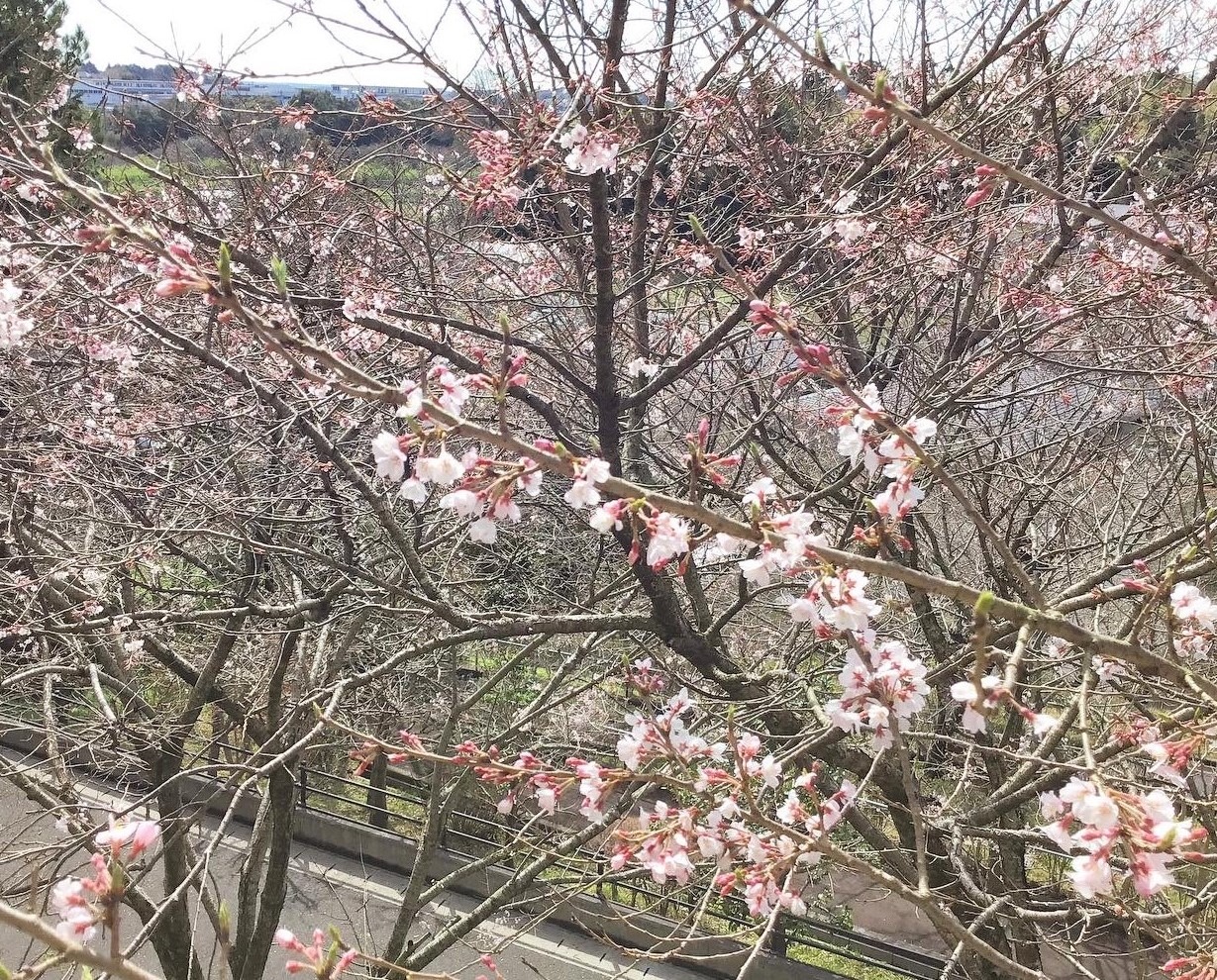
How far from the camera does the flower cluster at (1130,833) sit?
143 cm

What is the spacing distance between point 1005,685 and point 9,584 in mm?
4667

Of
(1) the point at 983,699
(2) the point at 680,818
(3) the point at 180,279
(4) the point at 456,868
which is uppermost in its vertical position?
(3) the point at 180,279

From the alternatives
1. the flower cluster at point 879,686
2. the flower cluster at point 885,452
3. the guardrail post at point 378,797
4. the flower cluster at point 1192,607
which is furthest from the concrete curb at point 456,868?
the flower cluster at point 885,452

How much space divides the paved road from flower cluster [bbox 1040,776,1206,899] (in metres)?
6.38

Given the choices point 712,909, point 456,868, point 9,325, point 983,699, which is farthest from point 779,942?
point 9,325

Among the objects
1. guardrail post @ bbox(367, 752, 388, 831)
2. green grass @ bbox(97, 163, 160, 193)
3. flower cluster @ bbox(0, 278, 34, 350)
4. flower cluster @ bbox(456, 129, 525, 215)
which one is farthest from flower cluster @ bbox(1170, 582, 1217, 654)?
guardrail post @ bbox(367, 752, 388, 831)

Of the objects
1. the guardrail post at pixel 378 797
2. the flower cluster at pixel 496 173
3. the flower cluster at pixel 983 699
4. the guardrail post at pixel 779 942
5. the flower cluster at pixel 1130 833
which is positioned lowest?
the guardrail post at pixel 378 797

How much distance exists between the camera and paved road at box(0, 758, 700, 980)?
7.65m

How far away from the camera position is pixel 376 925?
830cm

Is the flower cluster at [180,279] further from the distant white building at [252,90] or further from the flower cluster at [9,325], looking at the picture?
the distant white building at [252,90]

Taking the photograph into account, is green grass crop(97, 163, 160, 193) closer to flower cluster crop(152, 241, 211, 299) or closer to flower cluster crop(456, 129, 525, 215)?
flower cluster crop(456, 129, 525, 215)

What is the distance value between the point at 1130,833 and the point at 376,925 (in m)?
Result: 8.38

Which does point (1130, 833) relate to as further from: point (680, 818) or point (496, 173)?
point (496, 173)

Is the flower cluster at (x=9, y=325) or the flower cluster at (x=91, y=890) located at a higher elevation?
the flower cluster at (x=9, y=325)
